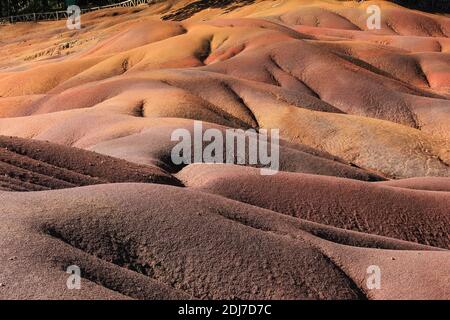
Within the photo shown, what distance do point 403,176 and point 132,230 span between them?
23.7m

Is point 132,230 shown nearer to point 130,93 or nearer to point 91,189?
point 91,189

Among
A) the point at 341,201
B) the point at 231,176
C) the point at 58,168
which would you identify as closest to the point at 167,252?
the point at 58,168

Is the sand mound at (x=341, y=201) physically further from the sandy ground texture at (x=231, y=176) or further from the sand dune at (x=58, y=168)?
the sand dune at (x=58, y=168)

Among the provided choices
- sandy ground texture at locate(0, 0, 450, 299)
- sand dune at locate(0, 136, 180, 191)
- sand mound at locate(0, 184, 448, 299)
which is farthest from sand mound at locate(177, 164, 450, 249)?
sand mound at locate(0, 184, 448, 299)

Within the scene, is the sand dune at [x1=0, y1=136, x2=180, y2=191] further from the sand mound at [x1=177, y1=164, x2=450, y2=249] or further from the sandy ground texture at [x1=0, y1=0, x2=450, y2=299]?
the sand mound at [x1=177, y1=164, x2=450, y2=249]

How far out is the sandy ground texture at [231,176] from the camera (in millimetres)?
11266

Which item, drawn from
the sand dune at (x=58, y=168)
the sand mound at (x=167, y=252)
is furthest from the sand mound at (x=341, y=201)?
the sand mound at (x=167, y=252)

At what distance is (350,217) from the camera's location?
1927cm

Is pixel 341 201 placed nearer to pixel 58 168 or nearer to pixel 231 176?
pixel 231 176

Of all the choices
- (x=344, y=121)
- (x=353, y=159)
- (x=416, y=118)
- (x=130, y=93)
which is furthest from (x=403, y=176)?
(x=130, y=93)

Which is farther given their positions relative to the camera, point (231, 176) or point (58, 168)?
point (231, 176)

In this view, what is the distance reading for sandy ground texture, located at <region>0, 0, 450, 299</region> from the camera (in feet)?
37.0

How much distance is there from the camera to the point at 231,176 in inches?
782

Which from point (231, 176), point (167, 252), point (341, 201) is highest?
point (167, 252)
